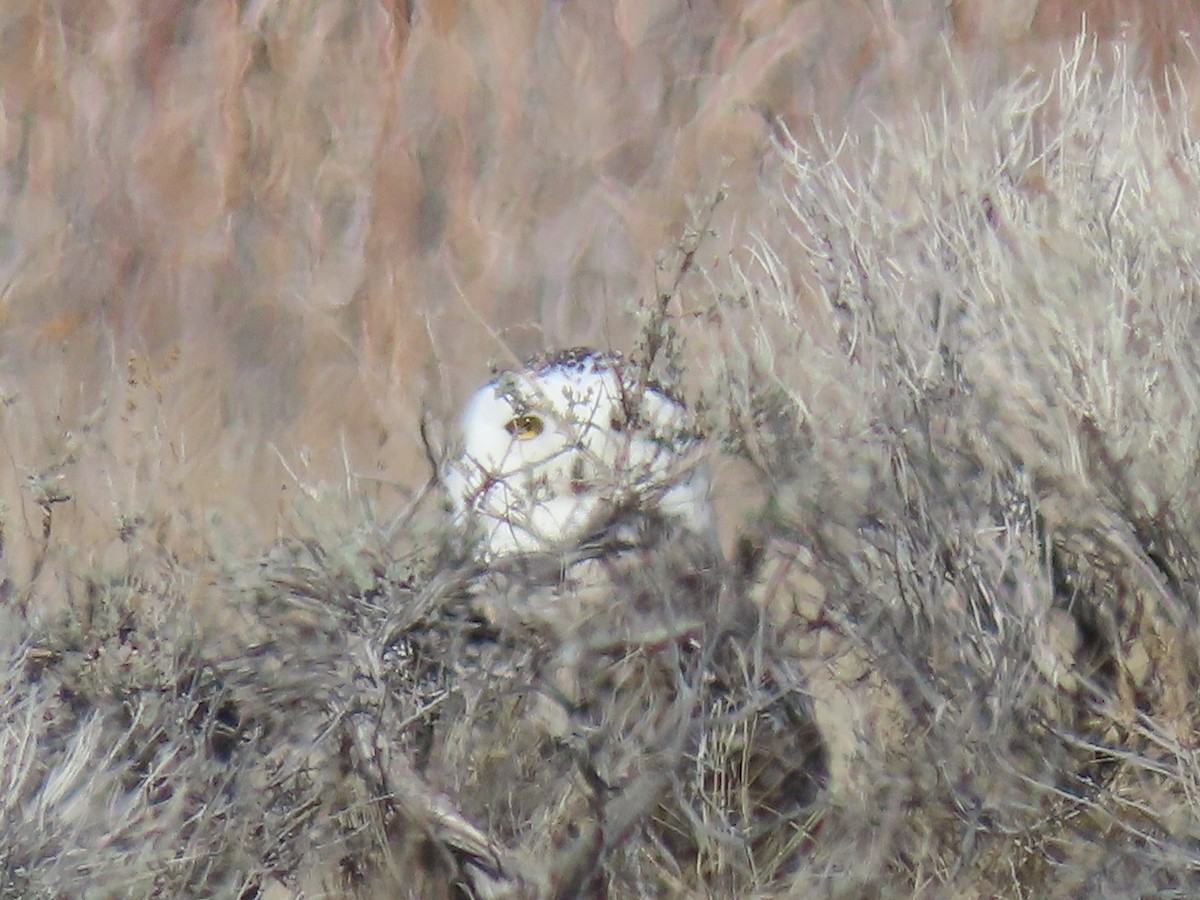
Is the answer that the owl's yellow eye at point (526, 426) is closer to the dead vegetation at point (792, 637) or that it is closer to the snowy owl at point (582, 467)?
the snowy owl at point (582, 467)

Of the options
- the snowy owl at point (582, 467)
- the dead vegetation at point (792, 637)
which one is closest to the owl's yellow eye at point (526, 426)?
the snowy owl at point (582, 467)

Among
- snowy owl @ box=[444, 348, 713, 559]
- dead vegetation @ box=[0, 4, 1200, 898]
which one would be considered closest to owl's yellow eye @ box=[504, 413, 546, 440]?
snowy owl @ box=[444, 348, 713, 559]

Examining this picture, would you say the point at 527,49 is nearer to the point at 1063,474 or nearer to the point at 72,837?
the point at 1063,474

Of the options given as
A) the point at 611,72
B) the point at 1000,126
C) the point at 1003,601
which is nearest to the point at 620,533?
the point at 1003,601

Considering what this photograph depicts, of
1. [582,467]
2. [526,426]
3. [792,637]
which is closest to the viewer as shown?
[582,467]

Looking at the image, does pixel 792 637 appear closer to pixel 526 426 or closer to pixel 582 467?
pixel 582 467

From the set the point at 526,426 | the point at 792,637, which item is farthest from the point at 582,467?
the point at 792,637

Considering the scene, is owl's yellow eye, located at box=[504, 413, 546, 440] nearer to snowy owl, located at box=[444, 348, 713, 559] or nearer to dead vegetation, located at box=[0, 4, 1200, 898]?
snowy owl, located at box=[444, 348, 713, 559]
